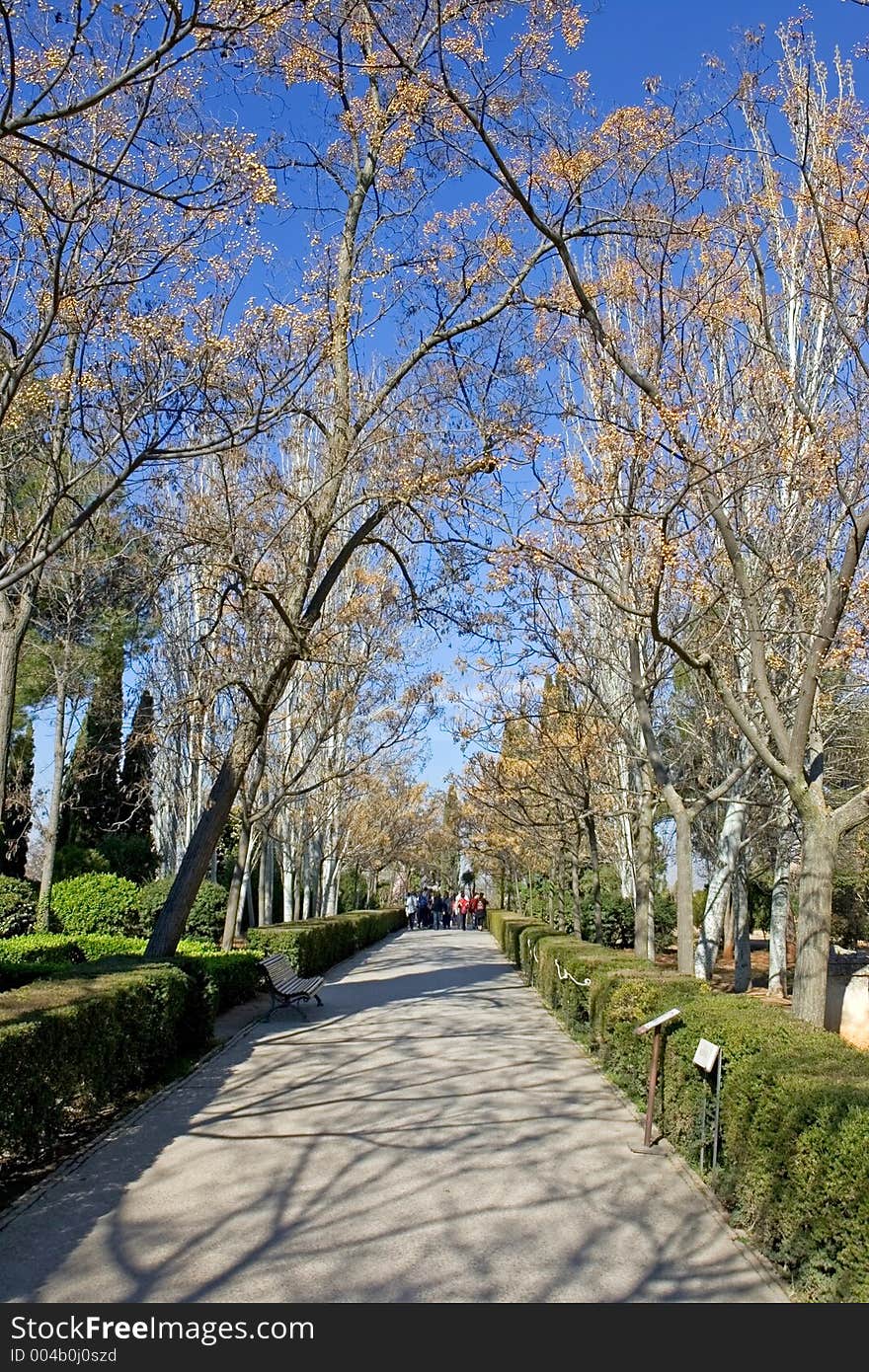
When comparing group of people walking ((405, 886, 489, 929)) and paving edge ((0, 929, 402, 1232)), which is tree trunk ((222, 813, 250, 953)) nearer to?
paving edge ((0, 929, 402, 1232))

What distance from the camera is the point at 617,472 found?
9.80 m

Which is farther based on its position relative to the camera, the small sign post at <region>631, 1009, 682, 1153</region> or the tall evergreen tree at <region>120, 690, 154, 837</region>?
the tall evergreen tree at <region>120, 690, 154, 837</region>

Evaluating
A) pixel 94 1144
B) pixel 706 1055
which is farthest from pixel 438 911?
pixel 706 1055

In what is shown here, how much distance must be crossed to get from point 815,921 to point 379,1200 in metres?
3.78

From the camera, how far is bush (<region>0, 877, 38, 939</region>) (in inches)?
802

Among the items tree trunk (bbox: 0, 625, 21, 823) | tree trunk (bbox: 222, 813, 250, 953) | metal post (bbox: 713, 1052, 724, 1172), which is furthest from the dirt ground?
metal post (bbox: 713, 1052, 724, 1172)

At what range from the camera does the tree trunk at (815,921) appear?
7910 mm

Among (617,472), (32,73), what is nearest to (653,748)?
(617,472)

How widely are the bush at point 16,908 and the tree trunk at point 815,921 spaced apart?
15959mm

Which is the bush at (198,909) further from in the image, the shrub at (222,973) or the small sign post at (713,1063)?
the small sign post at (713,1063)

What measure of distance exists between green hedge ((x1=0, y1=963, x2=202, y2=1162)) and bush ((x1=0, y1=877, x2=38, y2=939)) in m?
11.3

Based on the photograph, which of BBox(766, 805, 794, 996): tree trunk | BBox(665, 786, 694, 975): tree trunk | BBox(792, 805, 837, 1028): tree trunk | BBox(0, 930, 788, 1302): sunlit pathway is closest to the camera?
BBox(0, 930, 788, 1302): sunlit pathway

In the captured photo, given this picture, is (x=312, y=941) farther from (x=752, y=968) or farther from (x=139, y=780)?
(x=752, y=968)
